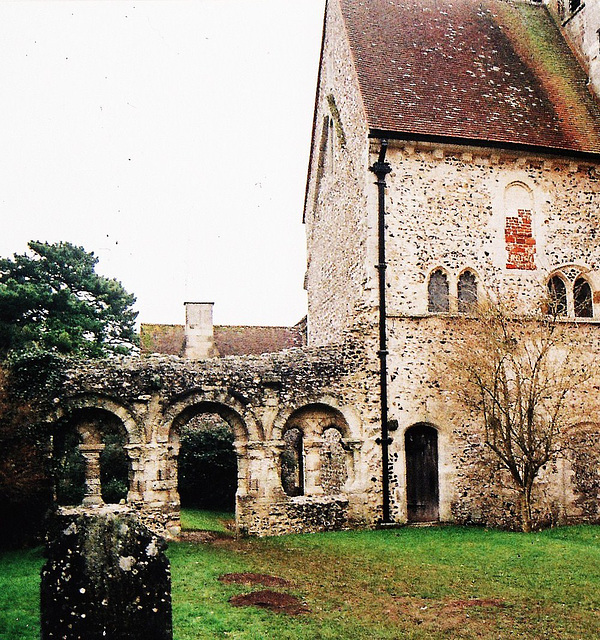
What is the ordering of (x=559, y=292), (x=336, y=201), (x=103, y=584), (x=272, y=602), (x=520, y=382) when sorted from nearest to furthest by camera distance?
(x=103, y=584) < (x=272, y=602) < (x=520, y=382) < (x=559, y=292) < (x=336, y=201)

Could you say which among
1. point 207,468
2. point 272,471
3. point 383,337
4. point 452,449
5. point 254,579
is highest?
point 383,337

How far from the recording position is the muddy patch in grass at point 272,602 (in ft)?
32.9

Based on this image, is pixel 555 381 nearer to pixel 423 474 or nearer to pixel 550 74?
pixel 423 474

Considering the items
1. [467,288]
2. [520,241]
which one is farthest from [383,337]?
[520,241]

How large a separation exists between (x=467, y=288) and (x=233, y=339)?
14.2 m

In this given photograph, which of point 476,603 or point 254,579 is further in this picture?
point 254,579

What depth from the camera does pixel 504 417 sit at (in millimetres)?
17672

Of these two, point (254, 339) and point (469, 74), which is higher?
point (469, 74)

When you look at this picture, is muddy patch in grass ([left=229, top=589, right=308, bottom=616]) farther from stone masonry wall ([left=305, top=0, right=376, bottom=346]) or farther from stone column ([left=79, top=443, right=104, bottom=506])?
stone masonry wall ([left=305, top=0, right=376, bottom=346])

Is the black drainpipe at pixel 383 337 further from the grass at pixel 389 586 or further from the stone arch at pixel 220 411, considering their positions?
the stone arch at pixel 220 411

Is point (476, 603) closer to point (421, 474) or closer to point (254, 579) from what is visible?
point (254, 579)

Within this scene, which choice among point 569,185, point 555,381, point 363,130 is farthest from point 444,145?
point 555,381

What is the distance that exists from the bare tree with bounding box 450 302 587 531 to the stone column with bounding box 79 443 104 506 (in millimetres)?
8994

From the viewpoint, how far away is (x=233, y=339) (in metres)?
30.5
